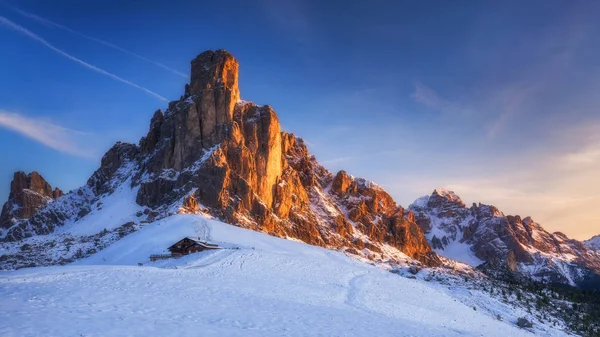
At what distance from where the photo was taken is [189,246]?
52.2 meters

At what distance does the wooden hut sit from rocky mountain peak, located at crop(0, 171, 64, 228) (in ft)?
419

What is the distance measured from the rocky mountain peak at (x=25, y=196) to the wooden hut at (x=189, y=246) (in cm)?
12764

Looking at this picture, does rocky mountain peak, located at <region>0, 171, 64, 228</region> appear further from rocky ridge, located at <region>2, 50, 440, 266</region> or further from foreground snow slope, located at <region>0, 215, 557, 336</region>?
foreground snow slope, located at <region>0, 215, 557, 336</region>

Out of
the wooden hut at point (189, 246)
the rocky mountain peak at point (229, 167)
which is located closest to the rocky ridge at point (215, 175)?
the rocky mountain peak at point (229, 167)

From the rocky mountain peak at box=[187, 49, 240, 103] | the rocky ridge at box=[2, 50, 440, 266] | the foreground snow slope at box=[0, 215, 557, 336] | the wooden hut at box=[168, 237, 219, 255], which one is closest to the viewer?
the foreground snow slope at box=[0, 215, 557, 336]

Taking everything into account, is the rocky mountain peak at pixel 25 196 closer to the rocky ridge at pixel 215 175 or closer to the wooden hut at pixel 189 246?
the rocky ridge at pixel 215 175

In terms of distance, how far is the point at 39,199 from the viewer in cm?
16200

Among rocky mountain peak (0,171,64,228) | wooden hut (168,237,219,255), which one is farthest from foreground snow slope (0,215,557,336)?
rocky mountain peak (0,171,64,228)

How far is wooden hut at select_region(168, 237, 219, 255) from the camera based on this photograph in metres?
51.6

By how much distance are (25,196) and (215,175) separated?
4116 inches

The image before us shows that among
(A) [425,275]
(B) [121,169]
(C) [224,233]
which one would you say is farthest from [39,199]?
(A) [425,275]

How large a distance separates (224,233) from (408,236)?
135271 mm

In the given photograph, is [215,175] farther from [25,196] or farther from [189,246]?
[25,196]

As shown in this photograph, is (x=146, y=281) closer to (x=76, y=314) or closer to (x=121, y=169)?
(x=76, y=314)
